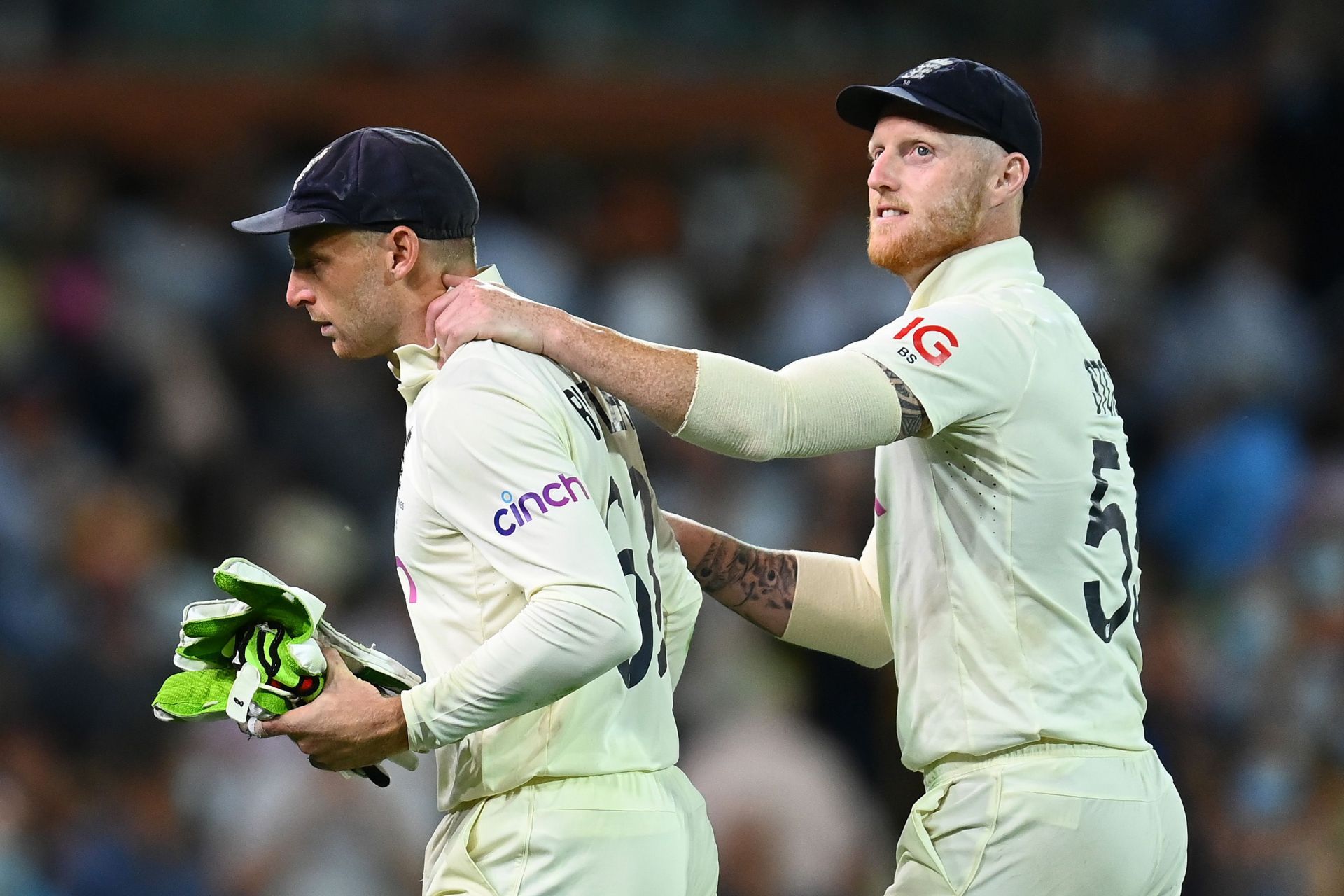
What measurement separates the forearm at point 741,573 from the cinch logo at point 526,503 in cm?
108

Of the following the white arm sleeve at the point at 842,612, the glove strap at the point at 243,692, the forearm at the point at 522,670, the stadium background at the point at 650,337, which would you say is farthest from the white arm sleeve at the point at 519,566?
the stadium background at the point at 650,337

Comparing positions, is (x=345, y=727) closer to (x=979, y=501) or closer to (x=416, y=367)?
(x=416, y=367)

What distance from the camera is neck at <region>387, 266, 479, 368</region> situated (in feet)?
13.0

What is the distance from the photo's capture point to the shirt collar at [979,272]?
168 inches

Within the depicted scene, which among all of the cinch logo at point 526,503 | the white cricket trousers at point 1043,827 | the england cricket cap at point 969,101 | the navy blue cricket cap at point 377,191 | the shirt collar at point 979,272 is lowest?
the white cricket trousers at point 1043,827

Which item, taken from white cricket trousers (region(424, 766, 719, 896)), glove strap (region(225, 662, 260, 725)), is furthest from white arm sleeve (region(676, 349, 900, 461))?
glove strap (region(225, 662, 260, 725))

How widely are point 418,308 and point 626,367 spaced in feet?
1.61

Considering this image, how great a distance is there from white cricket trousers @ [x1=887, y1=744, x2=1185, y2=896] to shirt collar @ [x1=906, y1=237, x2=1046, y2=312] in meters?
1.07

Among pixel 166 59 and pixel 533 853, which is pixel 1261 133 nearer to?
pixel 166 59

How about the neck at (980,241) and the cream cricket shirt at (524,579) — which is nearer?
the cream cricket shirt at (524,579)

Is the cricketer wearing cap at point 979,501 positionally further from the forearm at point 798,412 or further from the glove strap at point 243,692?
the glove strap at point 243,692

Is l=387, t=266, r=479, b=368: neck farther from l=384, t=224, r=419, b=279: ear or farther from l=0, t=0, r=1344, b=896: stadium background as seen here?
l=0, t=0, r=1344, b=896: stadium background

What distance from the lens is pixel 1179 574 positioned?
362 inches

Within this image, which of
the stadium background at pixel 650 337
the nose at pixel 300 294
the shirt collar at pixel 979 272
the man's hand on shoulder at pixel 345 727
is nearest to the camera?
the man's hand on shoulder at pixel 345 727
